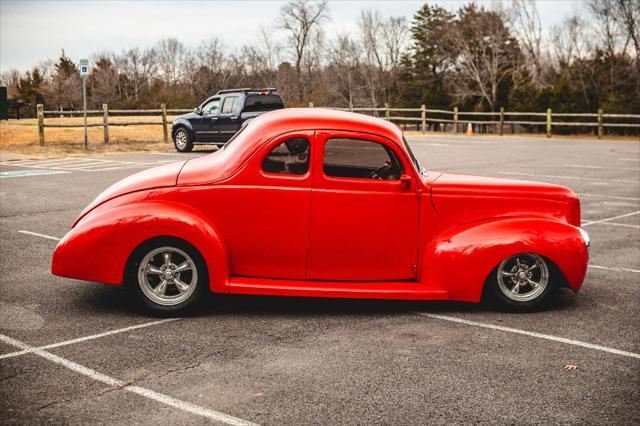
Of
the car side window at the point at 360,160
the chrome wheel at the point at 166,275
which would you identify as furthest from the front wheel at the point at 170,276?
the car side window at the point at 360,160

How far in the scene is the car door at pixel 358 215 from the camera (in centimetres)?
602

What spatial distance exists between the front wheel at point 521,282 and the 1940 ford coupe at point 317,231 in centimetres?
1

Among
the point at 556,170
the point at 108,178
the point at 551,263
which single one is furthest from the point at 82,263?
the point at 556,170

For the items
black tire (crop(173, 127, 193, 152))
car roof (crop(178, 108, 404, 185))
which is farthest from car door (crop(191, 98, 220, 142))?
car roof (crop(178, 108, 404, 185))

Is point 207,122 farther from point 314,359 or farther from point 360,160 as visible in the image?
point 314,359

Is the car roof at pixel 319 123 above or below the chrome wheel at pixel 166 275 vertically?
above

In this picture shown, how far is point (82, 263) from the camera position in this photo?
591cm

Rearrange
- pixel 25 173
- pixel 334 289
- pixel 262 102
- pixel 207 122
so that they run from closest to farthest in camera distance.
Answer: pixel 334 289 < pixel 25 173 < pixel 262 102 < pixel 207 122

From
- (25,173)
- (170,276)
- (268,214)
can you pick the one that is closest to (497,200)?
(268,214)

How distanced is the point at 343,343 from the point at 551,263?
2067 millimetres

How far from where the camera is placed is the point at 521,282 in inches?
247

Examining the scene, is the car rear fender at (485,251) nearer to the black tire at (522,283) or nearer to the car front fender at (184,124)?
the black tire at (522,283)

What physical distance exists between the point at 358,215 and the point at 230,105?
59.8ft

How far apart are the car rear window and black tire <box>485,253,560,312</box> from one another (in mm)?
18057
